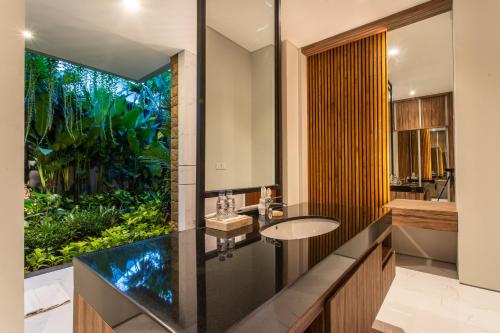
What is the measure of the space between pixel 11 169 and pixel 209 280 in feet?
2.67

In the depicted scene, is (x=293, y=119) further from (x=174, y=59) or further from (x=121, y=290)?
(x=121, y=290)

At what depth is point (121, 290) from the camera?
58 centimetres

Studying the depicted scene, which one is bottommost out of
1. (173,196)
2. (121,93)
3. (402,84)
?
(173,196)

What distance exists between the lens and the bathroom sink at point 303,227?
1.37 meters

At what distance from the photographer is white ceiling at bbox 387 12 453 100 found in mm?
2559

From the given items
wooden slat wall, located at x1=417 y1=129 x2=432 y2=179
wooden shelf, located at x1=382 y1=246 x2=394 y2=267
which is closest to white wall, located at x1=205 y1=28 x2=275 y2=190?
wooden shelf, located at x1=382 y1=246 x2=394 y2=267

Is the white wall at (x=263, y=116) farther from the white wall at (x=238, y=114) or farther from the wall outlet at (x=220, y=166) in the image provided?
the wall outlet at (x=220, y=166)

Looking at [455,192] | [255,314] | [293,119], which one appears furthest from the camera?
[293,119]

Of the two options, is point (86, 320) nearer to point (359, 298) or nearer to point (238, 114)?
point (359, 298)

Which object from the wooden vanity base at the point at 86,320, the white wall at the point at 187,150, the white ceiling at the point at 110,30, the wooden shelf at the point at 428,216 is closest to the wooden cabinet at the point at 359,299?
the wooden vanity base at the point at 86,320

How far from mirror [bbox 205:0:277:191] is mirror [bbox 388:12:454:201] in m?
1.73

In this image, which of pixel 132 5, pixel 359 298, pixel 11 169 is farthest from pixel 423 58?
pixel 11 169

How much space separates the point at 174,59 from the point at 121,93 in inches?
51.1

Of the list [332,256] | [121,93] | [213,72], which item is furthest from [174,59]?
[332,256]
